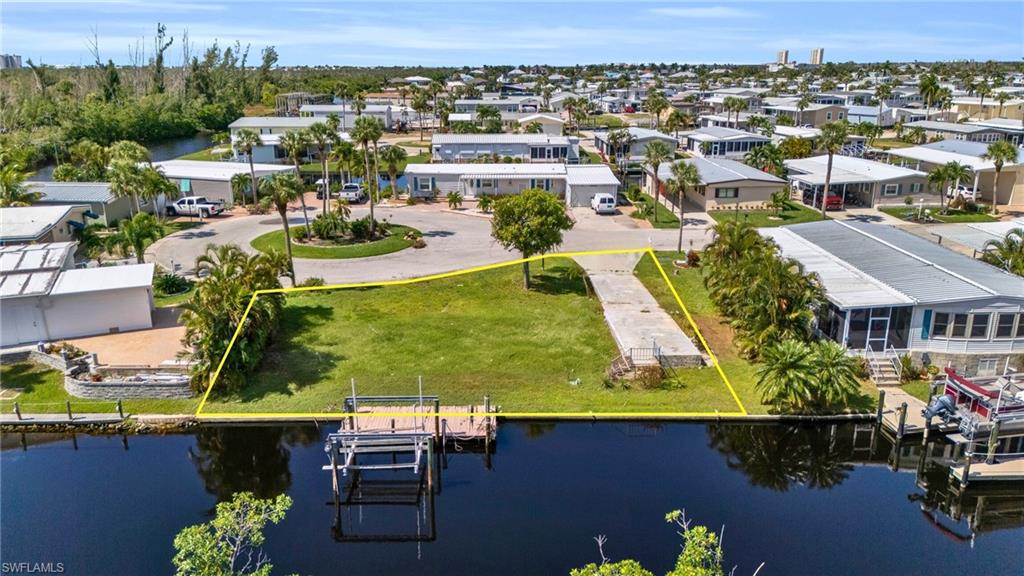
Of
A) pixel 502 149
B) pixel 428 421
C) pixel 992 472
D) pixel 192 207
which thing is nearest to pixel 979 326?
pixel 992 472

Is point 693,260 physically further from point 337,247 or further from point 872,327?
point 337,247

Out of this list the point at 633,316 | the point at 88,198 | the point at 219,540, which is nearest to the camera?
the point at 219,540

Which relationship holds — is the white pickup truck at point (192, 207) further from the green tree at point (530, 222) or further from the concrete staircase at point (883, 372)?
the concrete staircase at point (883, 372)

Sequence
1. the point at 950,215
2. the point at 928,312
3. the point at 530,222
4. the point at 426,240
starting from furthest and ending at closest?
the point at 950,215 < the point at 426,240 < the point at 530,222 < the point at 928,312

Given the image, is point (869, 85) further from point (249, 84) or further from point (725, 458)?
point (725, 458)

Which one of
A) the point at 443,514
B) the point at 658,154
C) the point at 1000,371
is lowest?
the point at 443,514

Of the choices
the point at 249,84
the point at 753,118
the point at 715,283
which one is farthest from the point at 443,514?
the point at 249,84
